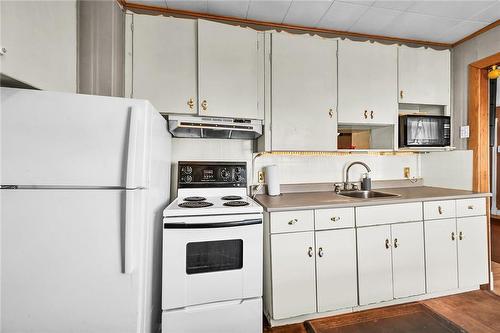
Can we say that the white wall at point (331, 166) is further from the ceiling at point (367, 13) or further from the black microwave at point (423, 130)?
the ceiling at point (367, 13)

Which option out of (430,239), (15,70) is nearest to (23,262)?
(15,70)

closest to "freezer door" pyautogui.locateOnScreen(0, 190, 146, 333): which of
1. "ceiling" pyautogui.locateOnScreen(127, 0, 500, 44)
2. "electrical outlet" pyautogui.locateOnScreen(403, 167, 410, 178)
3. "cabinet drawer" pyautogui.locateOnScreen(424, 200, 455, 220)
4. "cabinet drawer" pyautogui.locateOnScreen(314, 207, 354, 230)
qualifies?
"cabinet drawer" pyautogui.locateOnScreen(314, 207, 354, 230)

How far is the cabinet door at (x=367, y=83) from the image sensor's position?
2.09 meters

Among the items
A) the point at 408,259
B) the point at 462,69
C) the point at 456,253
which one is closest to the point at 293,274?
the point at 408,259

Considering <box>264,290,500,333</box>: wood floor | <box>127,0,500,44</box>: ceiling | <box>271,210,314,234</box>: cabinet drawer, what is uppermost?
<box>127,0,500,44</box>: ceiling

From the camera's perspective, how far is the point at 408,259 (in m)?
1.87

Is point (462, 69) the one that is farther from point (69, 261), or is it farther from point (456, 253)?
point (69, 261)

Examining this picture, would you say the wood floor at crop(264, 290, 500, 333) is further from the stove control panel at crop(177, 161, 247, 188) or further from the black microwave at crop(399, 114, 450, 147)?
the black microwave at crop(399, 114, 450, 147)

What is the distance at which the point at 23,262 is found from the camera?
42.2 inches

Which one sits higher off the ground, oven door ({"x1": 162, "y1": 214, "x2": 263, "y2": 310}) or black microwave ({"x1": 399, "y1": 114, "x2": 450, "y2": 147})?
black microwave ({"x1": 399, "y1": 114, "x2": 450, "y2": 147})

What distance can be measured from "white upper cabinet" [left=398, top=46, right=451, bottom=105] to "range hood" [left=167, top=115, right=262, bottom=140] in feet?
5.20

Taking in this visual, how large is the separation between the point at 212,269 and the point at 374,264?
1306mm

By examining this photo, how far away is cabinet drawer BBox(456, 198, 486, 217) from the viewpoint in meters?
2.00

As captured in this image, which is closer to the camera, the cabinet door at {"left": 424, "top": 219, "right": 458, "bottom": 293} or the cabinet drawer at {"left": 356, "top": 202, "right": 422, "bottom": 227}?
the cabinet drawer at {"left": 356, "top": 202, "right": 422, "bottom": 227}
